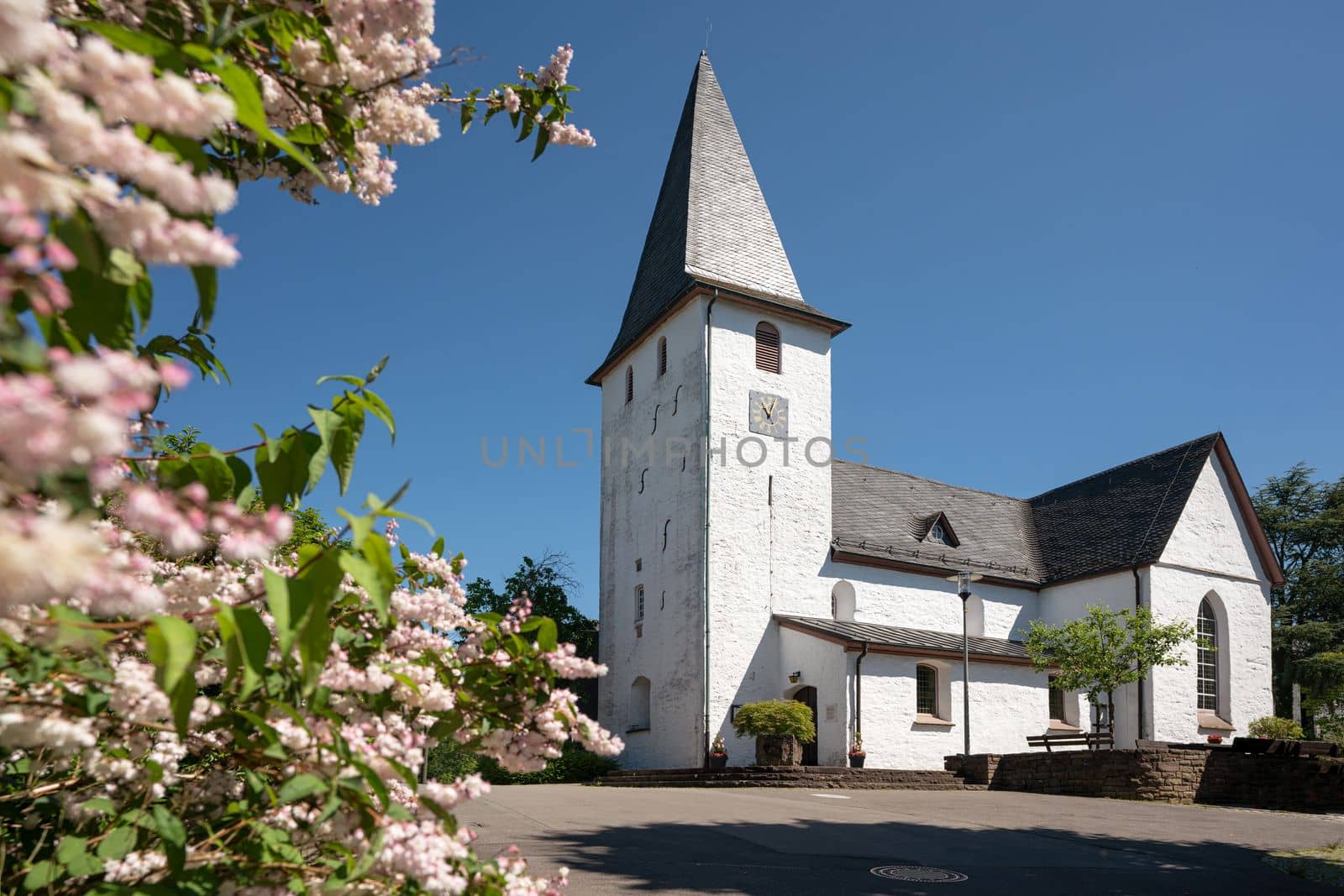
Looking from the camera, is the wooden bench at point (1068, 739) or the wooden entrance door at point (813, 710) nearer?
the wooden bench at point (1068, 739)

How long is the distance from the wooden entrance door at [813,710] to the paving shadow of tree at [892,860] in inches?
530

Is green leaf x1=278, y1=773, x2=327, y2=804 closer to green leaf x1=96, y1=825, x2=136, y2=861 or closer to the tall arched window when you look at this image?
green leaf x1=96, y1=825, x2=136, y2=861

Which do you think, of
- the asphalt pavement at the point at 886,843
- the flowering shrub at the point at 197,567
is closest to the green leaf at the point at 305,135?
the flowering shrub at the point at 197,567

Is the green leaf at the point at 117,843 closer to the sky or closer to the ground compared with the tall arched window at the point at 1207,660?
closer to the sky

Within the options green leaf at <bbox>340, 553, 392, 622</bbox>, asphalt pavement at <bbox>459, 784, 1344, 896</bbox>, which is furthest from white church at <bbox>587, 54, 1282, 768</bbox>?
green leaf at <bbox>340, 553, 392, 622</bbox>

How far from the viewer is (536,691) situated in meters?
2.84

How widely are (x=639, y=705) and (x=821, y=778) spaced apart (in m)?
8.66

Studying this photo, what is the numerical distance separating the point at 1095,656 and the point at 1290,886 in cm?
1802

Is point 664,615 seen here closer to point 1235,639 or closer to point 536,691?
point 1235,639

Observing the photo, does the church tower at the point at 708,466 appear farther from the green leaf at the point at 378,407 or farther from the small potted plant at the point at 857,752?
the green leaf at the point at 378,407

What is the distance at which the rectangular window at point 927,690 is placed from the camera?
27500mm

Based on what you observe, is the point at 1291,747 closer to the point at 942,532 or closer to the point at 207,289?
the point at 942,532

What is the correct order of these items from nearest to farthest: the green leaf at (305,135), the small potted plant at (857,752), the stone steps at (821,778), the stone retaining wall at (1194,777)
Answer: the green leaf at (305,135), the stone retaining wall at (1194,777), the stone steps at (821,778), the small potted plant at (857,752)

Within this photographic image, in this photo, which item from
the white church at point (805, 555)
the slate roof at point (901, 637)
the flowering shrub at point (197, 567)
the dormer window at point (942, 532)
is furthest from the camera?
the dormer window at point (942, 532)
